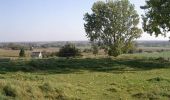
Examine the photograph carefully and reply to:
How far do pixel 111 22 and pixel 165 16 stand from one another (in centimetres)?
2111

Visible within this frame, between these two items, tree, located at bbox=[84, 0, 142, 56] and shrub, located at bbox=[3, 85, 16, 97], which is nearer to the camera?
shrub, located at bbox=[3, 85, 16, 97]

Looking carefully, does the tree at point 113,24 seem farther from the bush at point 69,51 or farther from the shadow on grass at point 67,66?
the shadow on grass at point 67,66

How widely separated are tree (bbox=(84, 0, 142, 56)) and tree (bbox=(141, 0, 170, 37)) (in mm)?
15193

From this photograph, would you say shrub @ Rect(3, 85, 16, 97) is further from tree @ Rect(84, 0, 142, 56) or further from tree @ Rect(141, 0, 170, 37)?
tree @ Rect(84, 0, 142, 56)

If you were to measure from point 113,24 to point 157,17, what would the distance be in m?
19.4

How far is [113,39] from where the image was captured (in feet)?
215

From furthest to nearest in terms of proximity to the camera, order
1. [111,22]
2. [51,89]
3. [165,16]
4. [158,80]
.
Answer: [111,22]
[165,16]
[158,80]
[51,89]

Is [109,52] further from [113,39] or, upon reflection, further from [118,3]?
[118,3]

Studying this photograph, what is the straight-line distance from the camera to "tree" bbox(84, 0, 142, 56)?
6378cm

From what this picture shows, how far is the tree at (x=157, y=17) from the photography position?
4334cm

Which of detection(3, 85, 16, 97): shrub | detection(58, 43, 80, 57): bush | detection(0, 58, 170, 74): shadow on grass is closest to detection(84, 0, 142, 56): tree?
detection(58, 43, 80, 57): bush

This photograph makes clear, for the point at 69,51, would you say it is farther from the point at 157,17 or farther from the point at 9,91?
the point at 9,91

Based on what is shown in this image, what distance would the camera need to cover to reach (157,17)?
146 ft

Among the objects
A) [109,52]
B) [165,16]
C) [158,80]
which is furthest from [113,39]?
[158,80]
